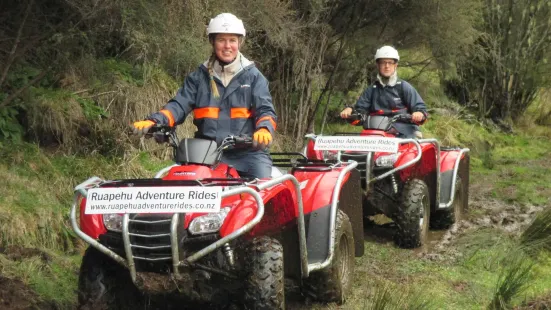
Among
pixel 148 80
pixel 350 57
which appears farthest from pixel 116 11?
pixel 350 57

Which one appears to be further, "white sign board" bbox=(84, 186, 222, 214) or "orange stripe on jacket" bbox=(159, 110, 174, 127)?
"orange stripe on jacket" bbox=(159, 110, 174, 127)

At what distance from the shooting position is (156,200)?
15.6 feet

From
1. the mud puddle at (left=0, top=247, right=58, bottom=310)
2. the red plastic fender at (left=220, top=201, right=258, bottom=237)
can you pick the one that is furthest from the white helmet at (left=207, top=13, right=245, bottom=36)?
the mud puddle at (left=0, top=247, right=58, bottom=310)

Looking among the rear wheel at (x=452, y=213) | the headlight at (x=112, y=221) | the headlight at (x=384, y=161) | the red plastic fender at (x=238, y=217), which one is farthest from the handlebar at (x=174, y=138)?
the rear wheel at (x=452, y=213)

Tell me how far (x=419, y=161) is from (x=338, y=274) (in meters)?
3.39

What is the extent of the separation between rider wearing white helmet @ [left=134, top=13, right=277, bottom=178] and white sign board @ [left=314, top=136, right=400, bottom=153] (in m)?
2.10

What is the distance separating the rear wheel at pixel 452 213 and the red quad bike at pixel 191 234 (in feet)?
A: 15.5

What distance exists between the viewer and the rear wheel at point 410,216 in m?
8.87

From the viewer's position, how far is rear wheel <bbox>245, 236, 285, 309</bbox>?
500cm

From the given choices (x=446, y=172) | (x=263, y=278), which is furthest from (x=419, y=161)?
(x=263, y=278)

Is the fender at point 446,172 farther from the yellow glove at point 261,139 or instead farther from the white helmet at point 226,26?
the yellow glove at point 261,139

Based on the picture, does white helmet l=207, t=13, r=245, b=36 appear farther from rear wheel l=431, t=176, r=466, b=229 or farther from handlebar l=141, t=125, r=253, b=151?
rear wheel l=431, t=176, r=466, b=229

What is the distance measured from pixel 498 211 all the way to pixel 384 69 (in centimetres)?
257

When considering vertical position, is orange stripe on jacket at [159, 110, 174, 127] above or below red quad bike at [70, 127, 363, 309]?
above
